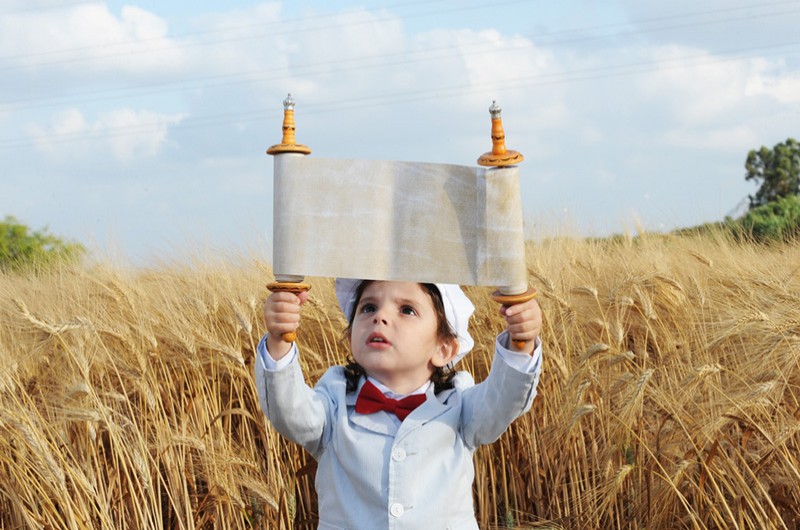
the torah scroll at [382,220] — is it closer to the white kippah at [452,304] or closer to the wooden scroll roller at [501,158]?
the wooden scroll roller at [501,158]

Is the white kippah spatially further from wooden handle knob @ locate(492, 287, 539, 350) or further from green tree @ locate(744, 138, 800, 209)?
green tree @ locate(744, 138, 800, 209)

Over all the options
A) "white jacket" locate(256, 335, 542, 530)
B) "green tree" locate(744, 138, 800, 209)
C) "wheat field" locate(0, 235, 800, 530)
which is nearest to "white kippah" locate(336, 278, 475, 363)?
"white jacket" locate(256, 335, 542, 530)

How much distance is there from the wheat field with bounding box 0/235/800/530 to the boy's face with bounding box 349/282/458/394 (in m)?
0.79

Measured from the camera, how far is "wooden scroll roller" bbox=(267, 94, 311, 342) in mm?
1675

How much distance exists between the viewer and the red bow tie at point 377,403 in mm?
1907

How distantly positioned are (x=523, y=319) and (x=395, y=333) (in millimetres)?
299

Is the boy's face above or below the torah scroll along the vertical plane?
below

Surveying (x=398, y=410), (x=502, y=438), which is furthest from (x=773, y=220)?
(x=398, y=410)

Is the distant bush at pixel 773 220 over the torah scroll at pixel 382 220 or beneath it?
over

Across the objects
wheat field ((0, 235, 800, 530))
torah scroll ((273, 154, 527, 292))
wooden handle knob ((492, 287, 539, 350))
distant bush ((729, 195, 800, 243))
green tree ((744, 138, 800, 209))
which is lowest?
wheat field ((0, 235, 800, 530))

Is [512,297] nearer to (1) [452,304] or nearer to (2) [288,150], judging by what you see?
(1) [452,304]

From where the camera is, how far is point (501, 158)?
1.63 m

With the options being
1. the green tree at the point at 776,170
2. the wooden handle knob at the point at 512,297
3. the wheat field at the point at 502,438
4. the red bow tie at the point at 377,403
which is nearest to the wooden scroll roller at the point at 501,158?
the wooden handle knob at the point at 512,297

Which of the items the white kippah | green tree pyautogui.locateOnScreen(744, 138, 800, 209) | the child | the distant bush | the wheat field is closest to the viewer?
the child
